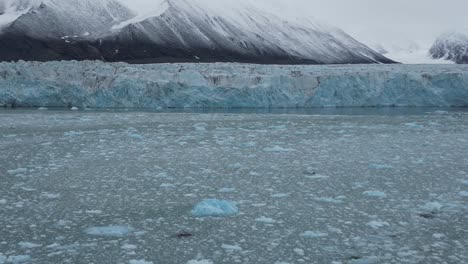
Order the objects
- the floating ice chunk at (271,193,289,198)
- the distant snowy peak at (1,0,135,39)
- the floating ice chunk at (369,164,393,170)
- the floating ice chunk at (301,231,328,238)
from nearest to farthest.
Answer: the floating ice chunk at (301,231,328,238)
the floating ice chunk at (271,193,289,198)
the floating ice chunk at (369,164,393,170)
the distant snowy peak at (1,0,135,39)

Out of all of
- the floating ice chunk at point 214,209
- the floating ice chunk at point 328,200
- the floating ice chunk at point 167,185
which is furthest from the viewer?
the floating ice chunk at point 167,185

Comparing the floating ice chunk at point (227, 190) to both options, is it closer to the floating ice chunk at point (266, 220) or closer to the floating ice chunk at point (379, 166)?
the floating ice chunk at point (266, 220)

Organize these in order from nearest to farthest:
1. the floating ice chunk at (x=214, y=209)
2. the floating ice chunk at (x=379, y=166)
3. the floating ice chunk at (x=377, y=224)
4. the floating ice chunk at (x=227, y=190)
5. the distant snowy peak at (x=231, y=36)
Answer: the floating ice chunk at (x=377, y=224)
the floating ice chunk at (x=214, y=209)
the floating ice chunk at (x=227, y=190)
the floating ice chunk at (x=379, y=166)
the distant snowy peak at (x=231, y=36)

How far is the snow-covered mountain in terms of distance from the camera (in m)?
51.7

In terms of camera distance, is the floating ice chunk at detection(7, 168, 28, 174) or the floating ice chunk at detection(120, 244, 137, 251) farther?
the floating ice chunk at detection(7, 168, 28, 174)

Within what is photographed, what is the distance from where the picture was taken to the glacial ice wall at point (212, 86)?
51.6 feet

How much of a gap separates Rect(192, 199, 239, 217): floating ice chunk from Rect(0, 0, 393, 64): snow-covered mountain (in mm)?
49040

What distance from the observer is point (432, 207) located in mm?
3447

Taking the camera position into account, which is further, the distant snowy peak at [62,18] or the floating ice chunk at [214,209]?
the distant snowy peak at [62,18]

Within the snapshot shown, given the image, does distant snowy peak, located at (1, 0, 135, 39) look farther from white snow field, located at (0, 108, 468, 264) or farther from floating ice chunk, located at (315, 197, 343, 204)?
floating ice chunk, located at (315, 197, 343, 204)

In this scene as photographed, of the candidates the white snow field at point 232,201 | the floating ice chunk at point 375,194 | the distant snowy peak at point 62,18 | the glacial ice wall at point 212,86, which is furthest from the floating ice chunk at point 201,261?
the distant snowy peak at point 62,18

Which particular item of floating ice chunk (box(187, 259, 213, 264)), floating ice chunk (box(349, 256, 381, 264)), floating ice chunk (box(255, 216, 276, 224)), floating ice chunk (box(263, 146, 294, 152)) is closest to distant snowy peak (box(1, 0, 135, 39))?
floating ice chunk (box(263, 146, 294, 152))

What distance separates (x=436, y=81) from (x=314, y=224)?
14985 mm

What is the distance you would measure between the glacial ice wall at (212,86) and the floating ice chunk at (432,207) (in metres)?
12.7
